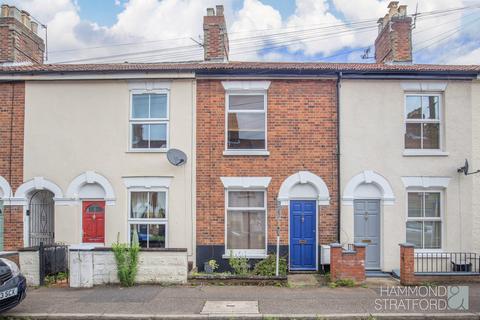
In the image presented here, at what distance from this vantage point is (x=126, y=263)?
9992 millimetres

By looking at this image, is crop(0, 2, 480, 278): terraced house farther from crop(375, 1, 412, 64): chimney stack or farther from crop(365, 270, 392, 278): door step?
crop(375, 1, 412, 64): chimney stack

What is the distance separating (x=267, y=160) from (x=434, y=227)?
5.06m

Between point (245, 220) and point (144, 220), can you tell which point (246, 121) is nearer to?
point (245, 220)

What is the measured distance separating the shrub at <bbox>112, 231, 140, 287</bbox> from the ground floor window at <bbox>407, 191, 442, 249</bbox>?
293 inches

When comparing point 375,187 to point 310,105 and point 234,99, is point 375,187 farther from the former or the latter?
point 234,99

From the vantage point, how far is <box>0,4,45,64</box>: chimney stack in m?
13.7

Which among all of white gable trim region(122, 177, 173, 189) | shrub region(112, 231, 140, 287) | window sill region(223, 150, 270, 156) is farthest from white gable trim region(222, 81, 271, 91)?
shrub region(112, 231, 140, 287)

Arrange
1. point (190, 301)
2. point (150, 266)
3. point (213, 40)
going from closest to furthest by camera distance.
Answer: point (190, 301) < point (150, 266) < point (213, 40)

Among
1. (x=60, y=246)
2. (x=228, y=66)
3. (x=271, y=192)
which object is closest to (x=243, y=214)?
(x=271, y=192)

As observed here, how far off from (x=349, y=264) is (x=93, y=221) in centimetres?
702

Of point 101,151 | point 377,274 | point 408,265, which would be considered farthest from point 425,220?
point 101,151

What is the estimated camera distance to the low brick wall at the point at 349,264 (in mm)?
10211

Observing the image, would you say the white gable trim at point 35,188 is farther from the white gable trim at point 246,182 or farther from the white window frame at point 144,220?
the white gable trim at point 246,182

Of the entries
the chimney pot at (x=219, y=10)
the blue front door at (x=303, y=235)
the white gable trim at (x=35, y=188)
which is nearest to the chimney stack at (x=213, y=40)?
the chimney pot at (x=219, y=10)
